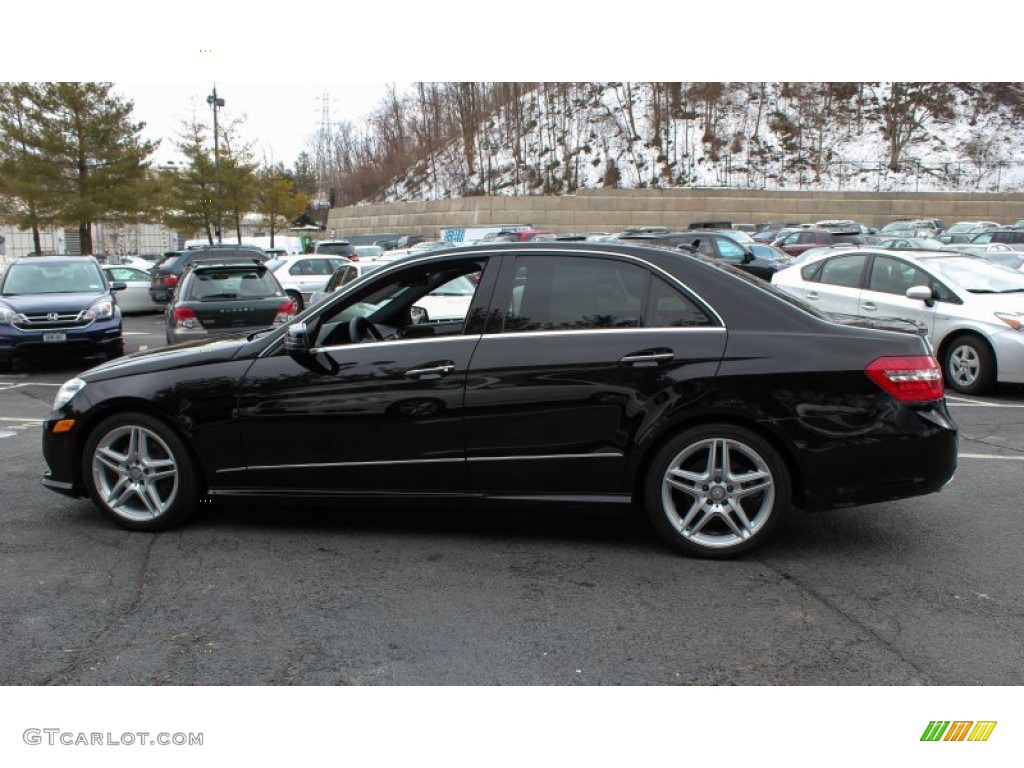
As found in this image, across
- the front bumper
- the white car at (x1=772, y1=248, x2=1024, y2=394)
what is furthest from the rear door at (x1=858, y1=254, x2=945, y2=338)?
the front bumper

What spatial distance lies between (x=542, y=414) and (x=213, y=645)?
1.96 m

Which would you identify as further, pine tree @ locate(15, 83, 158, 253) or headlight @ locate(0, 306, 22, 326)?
pine tree @ locate(15, 83, 158, 253)

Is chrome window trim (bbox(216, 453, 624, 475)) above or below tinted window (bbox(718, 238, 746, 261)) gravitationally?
below

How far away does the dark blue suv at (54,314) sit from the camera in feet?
41.8

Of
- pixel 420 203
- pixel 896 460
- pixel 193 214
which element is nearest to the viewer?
pixel 896 460

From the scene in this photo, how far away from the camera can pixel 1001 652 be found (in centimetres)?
379

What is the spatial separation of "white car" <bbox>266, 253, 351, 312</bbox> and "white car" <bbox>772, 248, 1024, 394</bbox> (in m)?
12.7

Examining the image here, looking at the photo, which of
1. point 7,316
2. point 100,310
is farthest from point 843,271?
point 7,316

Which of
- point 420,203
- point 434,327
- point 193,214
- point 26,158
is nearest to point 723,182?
point 420,203

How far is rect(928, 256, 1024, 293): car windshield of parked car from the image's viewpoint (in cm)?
1074

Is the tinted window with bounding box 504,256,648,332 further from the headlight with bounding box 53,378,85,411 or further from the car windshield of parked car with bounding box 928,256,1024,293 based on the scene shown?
the car windshield of parked car with bounding box 928,256,1024,293

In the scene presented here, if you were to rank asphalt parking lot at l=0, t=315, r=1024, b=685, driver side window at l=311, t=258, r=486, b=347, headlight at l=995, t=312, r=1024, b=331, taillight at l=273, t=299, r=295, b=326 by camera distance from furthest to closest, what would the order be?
1. taillight at l=273, t=299, r=295, b=326
2. headlight at l=995, t=312, r=1024, b=331
3. driver side window at l=311, t=258, r=486, b=347
4. asphalt parking lot at l=0, t=315, r=1024, b=685

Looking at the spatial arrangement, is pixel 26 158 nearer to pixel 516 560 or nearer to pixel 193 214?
pixel 193 214

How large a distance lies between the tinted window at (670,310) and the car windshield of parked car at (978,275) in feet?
23.3
